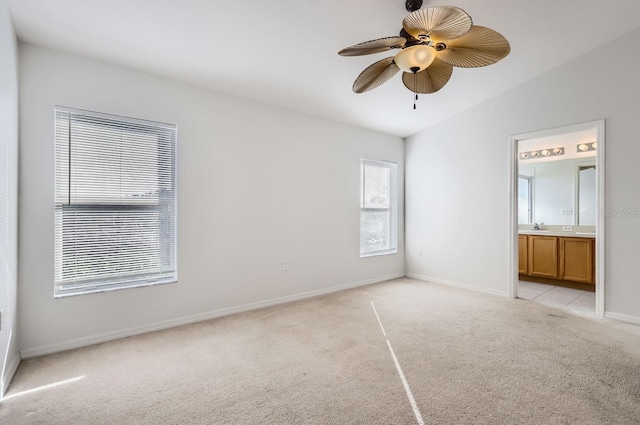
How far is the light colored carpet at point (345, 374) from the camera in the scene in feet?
5.60

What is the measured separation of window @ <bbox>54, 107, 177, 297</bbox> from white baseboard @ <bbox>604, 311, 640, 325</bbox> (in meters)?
4.49

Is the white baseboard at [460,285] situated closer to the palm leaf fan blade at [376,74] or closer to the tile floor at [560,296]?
the tile floor at [560,296]

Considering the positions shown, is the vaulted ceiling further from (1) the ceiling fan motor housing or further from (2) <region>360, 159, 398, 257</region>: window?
(2) <region>360, 159, 398, 257</region>: window

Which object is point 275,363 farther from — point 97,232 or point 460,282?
point 460,282

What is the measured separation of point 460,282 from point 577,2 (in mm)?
3397

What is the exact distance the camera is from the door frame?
331 centimetres

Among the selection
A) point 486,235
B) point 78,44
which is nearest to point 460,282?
point 486,235

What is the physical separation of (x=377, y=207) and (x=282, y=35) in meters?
3.03

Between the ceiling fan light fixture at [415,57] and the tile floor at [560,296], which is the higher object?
the ceiling fan light fixture at [415,57]

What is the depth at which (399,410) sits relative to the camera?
1.72 metres

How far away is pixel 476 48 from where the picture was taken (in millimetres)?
1955

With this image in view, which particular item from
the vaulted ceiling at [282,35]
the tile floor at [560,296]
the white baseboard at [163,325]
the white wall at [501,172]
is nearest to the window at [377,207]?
the white wall at [501,172]

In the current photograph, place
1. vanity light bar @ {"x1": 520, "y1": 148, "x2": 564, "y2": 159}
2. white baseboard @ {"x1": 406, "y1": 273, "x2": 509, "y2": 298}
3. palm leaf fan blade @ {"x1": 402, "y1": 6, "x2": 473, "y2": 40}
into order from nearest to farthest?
palm leaf fan blade @ {"x1": 402, "y1": 6, "x2": 473, "y2": 40} → white baseboard @ {"x1": 406, "y1": 273, "x2": 509, "y2": 298} → vanity light bar @ {"x1": 520, "y1": 148, "x2": 564, "y2": 159}

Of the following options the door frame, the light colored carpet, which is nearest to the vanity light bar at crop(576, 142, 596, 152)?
the door frame
